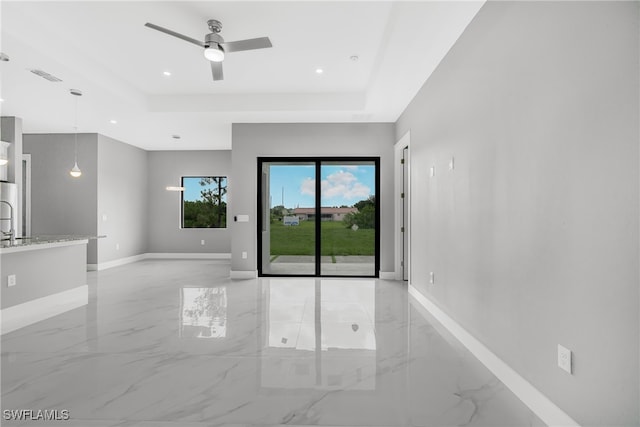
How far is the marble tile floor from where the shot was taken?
1.88 m

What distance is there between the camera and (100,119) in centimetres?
567

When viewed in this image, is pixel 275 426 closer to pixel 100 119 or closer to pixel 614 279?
pixel 614 279

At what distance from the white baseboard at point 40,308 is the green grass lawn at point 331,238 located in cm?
299

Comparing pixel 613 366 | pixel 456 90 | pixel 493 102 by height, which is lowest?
pixel 613 366

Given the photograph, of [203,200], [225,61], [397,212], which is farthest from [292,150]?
[203,200]

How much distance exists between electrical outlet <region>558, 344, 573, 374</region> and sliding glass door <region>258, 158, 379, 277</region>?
4004 mm

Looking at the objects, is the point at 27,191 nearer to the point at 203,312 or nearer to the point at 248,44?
the point at 203,312

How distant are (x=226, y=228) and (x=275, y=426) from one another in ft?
22.7

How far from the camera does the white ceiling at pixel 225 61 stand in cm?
294

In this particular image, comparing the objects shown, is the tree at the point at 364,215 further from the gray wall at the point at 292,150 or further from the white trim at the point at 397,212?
the white trim at the point at 397,212

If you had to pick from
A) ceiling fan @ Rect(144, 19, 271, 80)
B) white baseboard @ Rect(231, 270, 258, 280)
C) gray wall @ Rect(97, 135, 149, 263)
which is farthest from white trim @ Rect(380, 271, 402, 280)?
gray wall @ Rect(97, 135, 149, 263)

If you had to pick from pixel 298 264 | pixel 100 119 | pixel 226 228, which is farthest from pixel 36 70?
pixel 226 228

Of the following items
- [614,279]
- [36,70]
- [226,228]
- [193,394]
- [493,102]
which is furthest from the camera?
[226,228]

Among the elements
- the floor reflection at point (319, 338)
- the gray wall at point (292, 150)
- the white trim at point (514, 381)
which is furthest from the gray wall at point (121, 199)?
the white trim at point (514, 381)
